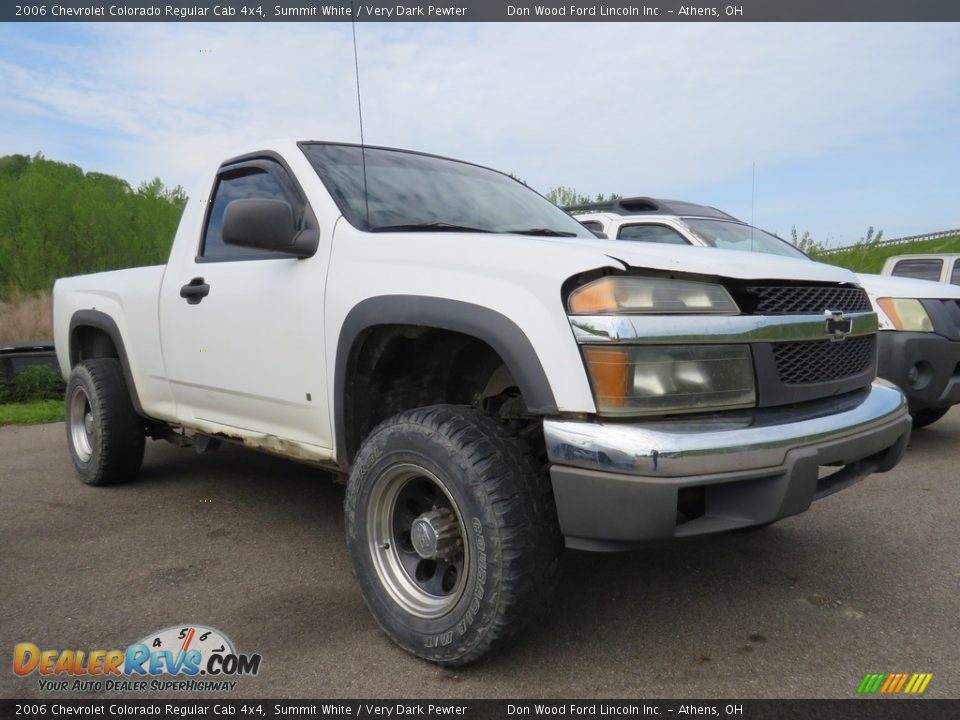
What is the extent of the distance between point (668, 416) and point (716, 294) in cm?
42

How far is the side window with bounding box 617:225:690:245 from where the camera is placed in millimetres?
6125

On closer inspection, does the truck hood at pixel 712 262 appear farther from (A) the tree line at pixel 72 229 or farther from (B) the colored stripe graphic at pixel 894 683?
(A) the tree line at pixel 72 229

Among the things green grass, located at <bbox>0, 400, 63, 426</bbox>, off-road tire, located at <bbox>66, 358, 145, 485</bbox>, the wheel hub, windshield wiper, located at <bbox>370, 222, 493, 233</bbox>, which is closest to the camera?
the wheel hub

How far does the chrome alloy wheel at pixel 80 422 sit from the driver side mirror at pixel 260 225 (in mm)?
2690

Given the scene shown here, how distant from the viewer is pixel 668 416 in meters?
2.17

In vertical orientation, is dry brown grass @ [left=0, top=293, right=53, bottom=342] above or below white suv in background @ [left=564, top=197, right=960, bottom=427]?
below

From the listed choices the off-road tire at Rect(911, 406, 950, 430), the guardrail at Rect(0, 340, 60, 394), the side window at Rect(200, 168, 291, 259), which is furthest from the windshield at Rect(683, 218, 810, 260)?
the guardrail at Rect(0, 340, 60, 394)

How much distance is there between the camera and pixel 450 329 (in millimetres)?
2436

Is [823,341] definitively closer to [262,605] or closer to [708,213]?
[262,605]

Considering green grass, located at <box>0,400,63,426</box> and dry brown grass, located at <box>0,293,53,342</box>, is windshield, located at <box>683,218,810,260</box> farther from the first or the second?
dry brown grass, located at <box>0,293,53,342</box>

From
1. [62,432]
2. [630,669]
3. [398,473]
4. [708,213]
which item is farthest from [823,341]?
[62,432]

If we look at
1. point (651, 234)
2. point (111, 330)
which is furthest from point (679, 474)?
point (651, 234)
